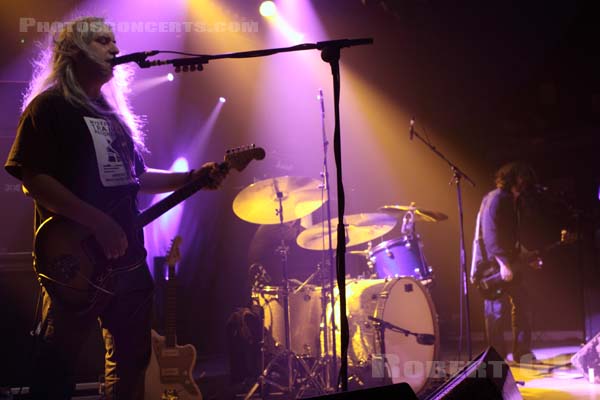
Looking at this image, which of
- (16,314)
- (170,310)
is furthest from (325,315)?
(16,314)

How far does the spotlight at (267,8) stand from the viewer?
7.40 metres

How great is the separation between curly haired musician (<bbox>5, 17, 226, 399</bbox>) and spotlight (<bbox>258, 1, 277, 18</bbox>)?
463cm

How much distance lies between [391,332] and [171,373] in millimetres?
1872

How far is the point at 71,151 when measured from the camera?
269 centimetres

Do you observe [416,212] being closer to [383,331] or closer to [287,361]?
[383,331]

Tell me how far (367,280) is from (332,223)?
23.3 inches

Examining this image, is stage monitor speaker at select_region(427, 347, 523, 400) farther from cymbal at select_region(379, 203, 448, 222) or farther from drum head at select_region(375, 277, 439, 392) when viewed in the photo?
cymbal at select_region(379, 203, 448, 222)

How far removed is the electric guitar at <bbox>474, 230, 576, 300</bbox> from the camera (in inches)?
257

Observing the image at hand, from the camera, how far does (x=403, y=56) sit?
8.48 meters

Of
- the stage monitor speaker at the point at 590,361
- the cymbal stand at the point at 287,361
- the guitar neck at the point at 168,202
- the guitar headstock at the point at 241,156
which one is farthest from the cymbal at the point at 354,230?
the guitar neck at the point at 168,202

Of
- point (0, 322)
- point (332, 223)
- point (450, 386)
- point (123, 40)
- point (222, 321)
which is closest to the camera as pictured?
point (450, 386)

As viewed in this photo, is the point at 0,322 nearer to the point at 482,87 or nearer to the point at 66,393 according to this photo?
the point at 66,393

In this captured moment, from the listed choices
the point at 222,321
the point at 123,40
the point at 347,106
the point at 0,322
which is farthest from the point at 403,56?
the point at 0,322

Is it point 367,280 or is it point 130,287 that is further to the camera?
point 367,280
